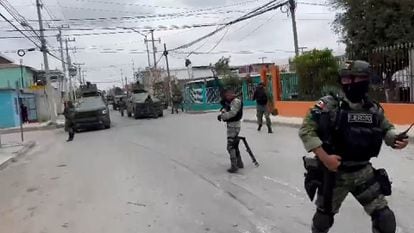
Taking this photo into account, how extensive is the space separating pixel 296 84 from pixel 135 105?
15.6 meters

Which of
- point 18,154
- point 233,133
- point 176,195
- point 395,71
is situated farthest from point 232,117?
point 18,154

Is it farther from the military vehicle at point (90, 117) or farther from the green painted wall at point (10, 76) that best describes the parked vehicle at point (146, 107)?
the green painted wall at point (10, 76)

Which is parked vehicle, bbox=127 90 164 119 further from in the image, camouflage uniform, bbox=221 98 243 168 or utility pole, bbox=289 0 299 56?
camouflage uniform, bbox=221 98 243 168

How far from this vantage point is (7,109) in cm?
4091

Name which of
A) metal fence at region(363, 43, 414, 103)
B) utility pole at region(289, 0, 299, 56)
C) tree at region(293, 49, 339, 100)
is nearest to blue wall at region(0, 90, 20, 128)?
utility pole at region(289, 0, 299, 56)

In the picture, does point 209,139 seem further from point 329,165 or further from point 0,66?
point 0,66

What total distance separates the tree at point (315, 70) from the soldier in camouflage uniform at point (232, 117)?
38.6 ft

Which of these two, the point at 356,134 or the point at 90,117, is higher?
the point at 356,134

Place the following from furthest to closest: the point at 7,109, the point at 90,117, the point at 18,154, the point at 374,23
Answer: the point at 7,109 → the point at 90,117 → the point at 374,23 → the point at 18,154

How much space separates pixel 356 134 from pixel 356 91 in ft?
1.11

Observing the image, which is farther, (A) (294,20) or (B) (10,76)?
(B) (10,76)

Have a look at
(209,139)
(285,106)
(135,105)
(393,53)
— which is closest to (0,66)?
(135,105)

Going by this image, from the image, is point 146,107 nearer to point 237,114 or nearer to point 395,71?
point 395,71

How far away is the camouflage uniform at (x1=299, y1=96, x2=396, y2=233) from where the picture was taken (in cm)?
414
